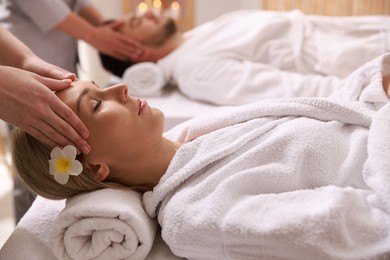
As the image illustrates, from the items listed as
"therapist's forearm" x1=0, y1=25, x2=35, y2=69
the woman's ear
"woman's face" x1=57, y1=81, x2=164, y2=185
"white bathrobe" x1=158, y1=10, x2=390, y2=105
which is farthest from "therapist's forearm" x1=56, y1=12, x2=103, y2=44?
the woman's ear

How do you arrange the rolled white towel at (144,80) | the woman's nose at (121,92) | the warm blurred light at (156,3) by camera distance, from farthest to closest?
the warm blurred light at (156,3) < the rolled white towel at (144,80) < the woman's nose at (121,92)

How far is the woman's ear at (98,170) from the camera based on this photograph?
1.06 meters

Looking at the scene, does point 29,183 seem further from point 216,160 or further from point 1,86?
point 216,160

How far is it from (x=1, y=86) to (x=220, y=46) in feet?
4.74

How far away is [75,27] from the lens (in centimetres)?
215

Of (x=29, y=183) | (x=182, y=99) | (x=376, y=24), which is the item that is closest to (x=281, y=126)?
(x=29, y=183)

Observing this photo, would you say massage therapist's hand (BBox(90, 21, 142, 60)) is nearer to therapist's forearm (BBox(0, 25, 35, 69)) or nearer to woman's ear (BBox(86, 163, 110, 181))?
therapist's forearm (BBox(0, 25, 35, 69))

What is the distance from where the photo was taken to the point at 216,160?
1.04 meters

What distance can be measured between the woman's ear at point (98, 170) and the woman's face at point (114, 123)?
0.01 metres

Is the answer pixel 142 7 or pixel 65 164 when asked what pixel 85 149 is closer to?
pixel 65 164

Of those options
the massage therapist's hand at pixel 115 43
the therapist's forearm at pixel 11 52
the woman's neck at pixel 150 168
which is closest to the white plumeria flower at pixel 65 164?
the woman's neck at pixel 150 168

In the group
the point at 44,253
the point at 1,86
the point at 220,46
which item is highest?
the point at 1,86

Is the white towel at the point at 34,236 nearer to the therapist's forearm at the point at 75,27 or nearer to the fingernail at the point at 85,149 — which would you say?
the fingernail at the point at 85,149

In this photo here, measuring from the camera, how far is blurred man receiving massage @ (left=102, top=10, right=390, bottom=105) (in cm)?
203
